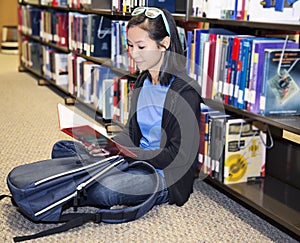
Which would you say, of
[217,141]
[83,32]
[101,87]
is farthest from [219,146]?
[83,32]

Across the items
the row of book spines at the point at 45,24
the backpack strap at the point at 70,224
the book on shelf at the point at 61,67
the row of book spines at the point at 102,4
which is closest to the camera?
the backpack strap at the point at 70,224

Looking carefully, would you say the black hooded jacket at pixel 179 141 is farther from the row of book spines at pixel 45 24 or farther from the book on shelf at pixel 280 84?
the row of book spines at pixel 45 24

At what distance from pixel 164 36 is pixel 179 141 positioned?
1.45 ft

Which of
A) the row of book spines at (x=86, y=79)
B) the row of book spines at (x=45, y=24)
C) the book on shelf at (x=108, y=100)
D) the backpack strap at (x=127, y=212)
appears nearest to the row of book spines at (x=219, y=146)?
the backpack strap at (x=127, y=212)

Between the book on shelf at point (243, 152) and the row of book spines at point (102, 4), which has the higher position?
the row of book spines at point (102, 4)

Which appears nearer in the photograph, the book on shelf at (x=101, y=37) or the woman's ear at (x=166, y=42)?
the woman's ear at (x=166, y=42)

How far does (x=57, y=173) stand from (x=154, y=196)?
1.29 ft

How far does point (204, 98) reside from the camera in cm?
221

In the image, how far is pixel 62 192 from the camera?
183cm

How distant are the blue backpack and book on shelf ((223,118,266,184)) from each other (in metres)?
0.36

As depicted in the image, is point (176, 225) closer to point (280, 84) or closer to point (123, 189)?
point (123, 189)

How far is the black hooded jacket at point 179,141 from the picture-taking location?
195cm

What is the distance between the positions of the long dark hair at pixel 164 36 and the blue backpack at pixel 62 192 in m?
0.41

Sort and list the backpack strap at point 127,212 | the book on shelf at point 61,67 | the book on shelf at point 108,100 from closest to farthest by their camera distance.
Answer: the backpack strap at point 127,212 < the book on shelf at point 108,100 < the book on shelf at point 61,67
